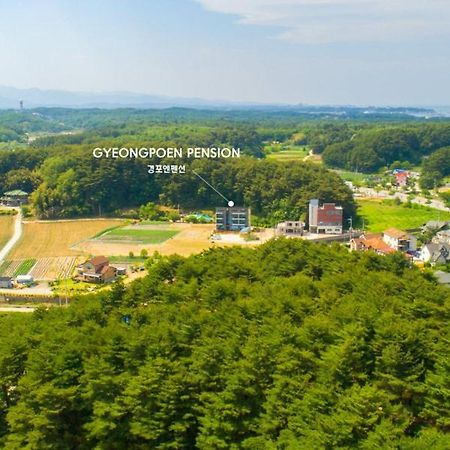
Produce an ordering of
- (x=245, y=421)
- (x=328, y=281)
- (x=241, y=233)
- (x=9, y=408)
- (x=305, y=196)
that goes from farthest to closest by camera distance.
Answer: (x=305, y=196) < (x=241, y=233) < (x=328, y=281) < (x=9, y=408) < (x=245, y=421)

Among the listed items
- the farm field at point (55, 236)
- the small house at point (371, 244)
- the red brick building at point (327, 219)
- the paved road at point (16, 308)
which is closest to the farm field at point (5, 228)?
the farm field at point (55, 236)

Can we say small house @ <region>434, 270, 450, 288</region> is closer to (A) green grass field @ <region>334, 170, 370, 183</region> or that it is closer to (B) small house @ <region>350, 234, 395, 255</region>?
(B) small house @ <region>350, 234, 395, 255</region>

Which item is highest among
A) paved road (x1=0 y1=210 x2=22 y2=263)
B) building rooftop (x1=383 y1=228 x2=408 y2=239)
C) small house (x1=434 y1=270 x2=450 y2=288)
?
building rooftop (x1=383 y1=228 x2=408 y2=239)

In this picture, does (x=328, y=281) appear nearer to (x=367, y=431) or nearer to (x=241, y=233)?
(x=367, y=431)

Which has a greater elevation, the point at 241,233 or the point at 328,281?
the point at 328,281

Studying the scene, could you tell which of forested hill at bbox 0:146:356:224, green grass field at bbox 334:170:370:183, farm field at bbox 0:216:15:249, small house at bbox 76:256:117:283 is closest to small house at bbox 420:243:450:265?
forested hill at bbox 0:146:356:224

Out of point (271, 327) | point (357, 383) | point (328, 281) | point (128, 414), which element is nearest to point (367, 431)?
point (357, 383)

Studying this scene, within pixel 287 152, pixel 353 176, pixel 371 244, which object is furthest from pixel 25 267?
pixel 287 152

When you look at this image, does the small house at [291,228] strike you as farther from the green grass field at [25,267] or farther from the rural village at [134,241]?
the green grass field at [25,267]
